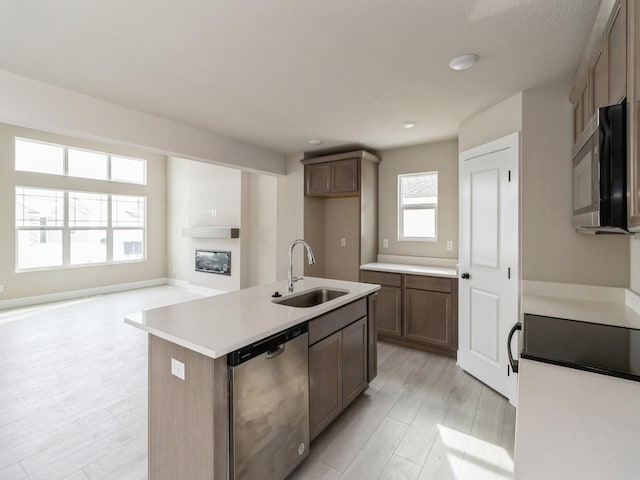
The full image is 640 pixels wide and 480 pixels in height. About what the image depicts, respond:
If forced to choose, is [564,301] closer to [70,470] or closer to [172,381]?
[172,381]

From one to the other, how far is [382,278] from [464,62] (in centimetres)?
250

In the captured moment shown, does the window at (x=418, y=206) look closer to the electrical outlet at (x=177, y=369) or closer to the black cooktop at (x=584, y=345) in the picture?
the black cooktop at (x=584, y=345)

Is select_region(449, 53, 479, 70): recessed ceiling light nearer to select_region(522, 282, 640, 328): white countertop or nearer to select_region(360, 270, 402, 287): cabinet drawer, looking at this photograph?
select_region(522, 282, 640, 328): white countertop

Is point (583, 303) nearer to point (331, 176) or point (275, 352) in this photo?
point (275, 352)

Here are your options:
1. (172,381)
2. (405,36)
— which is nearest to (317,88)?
(405,36)

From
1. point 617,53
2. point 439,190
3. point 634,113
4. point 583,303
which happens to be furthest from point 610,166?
point 439,190

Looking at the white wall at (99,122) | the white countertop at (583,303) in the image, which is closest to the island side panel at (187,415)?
the white countertop at (583,303)

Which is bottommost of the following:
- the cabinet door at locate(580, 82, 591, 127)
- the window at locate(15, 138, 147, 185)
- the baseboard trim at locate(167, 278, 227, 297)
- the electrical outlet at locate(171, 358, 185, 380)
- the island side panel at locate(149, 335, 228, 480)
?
the baseboard trim at locate(167, 278, 227, 297)

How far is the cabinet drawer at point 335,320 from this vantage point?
1.89m

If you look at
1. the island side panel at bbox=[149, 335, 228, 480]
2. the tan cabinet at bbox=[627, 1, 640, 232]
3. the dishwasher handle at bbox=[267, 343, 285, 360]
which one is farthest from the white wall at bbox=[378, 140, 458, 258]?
the island side panel at bbox=[149, 335, 228, 480]

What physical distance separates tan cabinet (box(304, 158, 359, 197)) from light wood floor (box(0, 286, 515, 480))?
86.3 inches

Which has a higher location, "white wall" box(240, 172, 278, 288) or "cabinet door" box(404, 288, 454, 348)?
"white wall" box(240, 172, 278, 288)

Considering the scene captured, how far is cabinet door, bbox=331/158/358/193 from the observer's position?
13.6 feet

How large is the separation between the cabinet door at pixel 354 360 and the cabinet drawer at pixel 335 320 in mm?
62
